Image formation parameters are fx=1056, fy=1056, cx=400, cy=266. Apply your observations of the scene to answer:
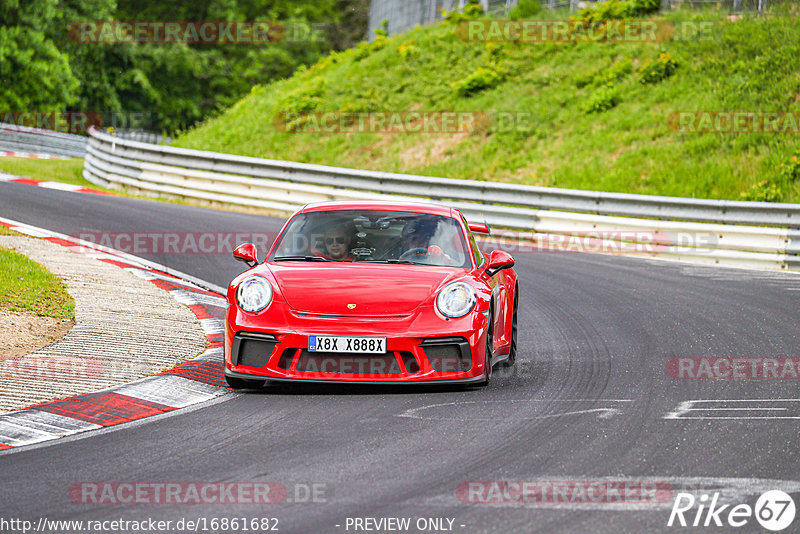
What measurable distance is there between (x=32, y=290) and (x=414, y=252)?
13.9 ft

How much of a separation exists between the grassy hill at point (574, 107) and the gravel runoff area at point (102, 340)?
42.5 feet

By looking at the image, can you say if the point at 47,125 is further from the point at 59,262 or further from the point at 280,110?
the point at 59,262

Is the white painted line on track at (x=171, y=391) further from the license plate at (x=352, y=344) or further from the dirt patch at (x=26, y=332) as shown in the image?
the dirt patch at (x=26, y=332)

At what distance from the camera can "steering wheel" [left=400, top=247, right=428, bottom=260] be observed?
7879 mm

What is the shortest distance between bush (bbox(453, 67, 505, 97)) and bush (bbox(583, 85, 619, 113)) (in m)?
3.74

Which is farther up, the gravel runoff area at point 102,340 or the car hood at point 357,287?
the car hood at point 357,287

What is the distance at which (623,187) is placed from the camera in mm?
22031

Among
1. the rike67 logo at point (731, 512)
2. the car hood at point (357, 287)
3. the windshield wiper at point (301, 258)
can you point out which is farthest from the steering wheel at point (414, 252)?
the rike67 logo at point (731, 512)

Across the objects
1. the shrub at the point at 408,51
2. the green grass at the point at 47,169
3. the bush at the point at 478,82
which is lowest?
the green grass at the point at 47,169

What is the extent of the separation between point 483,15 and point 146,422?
96.8 ft

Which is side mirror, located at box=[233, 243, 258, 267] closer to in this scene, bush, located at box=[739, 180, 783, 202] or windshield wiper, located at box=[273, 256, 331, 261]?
windshield wiper, located at box=[273, 256, 331, 261]

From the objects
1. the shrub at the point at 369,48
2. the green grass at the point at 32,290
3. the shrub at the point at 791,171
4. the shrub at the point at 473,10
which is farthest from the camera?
the shrub at the point at 369,48

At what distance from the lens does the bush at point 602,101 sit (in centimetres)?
2597

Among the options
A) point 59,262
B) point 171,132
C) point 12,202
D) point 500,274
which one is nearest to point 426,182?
point 12,202
